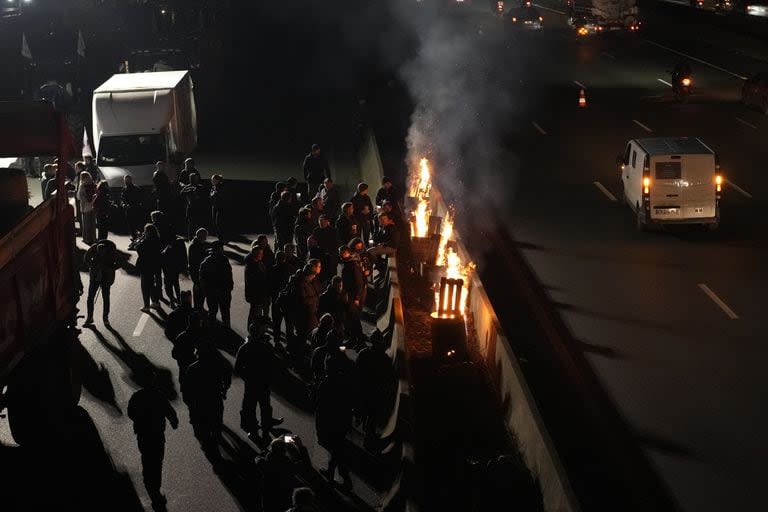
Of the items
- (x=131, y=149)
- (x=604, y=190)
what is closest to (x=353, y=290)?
(x=131, y=149)

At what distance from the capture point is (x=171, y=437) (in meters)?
14.0

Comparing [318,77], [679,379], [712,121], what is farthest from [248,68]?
[679,379]

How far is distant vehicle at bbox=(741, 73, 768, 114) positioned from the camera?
36.4 m

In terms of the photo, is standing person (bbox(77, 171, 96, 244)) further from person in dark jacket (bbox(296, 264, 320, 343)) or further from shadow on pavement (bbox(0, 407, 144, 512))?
shadow on pavement (bbox(0, 407, 144, 512))

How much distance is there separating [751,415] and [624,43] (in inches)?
1611

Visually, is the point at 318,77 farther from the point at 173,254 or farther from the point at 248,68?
the point at 173,254

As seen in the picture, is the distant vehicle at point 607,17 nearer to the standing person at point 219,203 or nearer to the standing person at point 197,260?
the standing person at point 219,203

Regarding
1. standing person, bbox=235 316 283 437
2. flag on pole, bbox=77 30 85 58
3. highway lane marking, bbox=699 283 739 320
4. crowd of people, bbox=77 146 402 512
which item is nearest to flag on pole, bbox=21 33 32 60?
flag on pole, bbox=77 30 85 58

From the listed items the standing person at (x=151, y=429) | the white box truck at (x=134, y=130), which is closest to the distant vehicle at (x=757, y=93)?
the white box truck at (x=134, y=130)

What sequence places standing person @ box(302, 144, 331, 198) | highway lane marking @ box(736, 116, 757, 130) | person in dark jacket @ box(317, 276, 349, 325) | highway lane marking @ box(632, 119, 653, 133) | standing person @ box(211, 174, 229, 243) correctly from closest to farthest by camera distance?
person in dark jacket @ box(317, 276, 349, 325) → standing person @ box(211, 174, 229, 243) → standing person @ box(302, 144, 331, 198) → highway lane marking @ box(632, 119, 653, 133) → highway lane marking @ box(736, 116, 757, 130)

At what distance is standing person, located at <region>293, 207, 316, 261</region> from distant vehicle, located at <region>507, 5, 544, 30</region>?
42.2 m

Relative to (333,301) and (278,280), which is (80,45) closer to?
(278,280)

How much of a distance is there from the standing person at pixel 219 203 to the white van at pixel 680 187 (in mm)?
9166

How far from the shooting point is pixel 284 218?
20.4 metres
